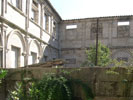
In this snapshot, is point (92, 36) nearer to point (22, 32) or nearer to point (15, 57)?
point (22, 32)

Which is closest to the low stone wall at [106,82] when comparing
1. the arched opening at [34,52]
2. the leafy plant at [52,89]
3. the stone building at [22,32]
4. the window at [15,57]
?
the leafy plant at [52,89]

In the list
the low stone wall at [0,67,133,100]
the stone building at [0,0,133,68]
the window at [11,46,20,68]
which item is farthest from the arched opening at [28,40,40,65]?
the low stone wall at [0,67,133,100]

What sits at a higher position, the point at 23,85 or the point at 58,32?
the point at 58,32

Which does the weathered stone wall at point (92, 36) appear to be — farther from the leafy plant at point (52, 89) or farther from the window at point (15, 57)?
the leafy plant at point (52, 89)

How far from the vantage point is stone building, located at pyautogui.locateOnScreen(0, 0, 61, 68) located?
6.36 m

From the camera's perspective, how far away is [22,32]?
8.01 m

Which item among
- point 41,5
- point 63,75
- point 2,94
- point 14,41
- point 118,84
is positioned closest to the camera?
point 118,84

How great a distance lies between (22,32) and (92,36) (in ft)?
31.0

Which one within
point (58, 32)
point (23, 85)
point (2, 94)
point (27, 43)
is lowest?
point (2, 94)

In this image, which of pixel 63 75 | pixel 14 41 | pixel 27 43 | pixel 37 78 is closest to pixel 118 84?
pixel 63 75

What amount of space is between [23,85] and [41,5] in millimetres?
8940

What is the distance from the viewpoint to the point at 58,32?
15914 mm

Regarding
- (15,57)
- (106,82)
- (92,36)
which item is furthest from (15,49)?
(92,36)

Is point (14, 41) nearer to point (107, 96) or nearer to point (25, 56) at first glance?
point (25, 56)
